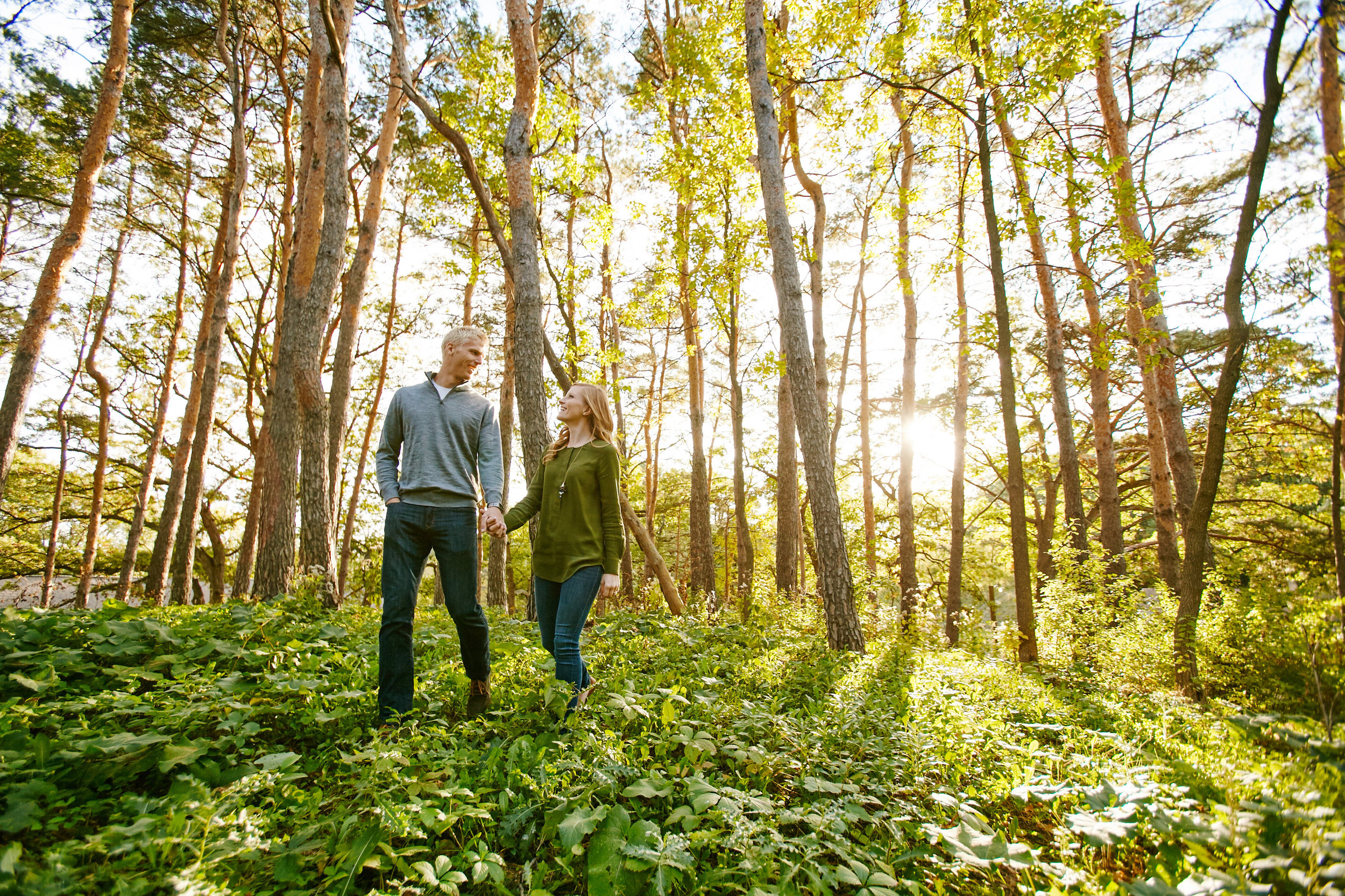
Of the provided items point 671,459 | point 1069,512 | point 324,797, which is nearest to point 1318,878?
point 324,797

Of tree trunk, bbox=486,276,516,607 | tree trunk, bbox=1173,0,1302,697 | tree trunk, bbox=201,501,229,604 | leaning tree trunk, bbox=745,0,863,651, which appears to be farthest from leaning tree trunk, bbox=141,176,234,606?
tree trunk, bbox=1173,0,1302,697

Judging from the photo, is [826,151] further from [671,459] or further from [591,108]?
[671,459]

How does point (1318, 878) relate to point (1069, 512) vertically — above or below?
below

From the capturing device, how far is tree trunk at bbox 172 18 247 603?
388 inches

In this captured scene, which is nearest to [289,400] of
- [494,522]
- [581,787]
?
[494,522]

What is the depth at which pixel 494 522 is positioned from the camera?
3059 mm

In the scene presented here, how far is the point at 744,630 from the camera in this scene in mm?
6727

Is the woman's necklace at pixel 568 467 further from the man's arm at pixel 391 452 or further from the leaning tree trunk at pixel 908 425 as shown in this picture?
the leaning tree trunk at pixel 908 425

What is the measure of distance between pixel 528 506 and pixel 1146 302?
1176cm

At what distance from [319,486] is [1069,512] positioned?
39.8 ft

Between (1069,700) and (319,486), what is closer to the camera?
(1069,700)

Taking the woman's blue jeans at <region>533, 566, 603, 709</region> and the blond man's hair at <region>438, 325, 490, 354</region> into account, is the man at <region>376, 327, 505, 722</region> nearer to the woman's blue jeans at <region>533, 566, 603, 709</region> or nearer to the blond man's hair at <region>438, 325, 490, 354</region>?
the blond man's hair at <region>438, 325, 490, 354</region>

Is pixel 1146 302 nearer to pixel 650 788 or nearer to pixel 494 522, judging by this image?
pixel 494 522

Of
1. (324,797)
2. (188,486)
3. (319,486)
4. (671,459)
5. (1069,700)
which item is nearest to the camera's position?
(324,797)
